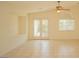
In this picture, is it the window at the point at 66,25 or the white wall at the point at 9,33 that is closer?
the white wall at the point at 9,33

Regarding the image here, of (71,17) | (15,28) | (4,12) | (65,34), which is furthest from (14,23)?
(71,17)

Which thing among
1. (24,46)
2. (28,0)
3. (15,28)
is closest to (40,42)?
(24,46)

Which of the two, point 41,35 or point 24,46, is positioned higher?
point 41,35

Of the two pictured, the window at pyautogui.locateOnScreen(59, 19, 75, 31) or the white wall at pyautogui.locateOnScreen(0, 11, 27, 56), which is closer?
the white wall at pyautogui.locateOnScreen(0, 11, 27, 56)

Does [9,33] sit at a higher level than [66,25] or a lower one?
lower

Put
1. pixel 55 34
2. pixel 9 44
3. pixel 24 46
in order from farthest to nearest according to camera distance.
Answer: pixel 55 34 < pixel 24 46 < pixel 9 44

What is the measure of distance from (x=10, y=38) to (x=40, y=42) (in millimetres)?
1394

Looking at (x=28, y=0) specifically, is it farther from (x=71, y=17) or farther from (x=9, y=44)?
(x=71, y=17)

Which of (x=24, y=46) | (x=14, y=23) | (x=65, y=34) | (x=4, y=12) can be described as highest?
(x=4, y=12)

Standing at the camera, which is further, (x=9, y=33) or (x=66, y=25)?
(x=66, y=25)

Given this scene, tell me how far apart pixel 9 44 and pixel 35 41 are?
1380 mm

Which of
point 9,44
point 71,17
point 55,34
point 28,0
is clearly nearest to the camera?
point 28,0

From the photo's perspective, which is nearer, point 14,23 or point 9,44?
point 9,44

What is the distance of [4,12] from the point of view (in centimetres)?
386
